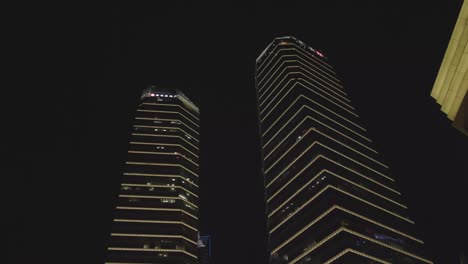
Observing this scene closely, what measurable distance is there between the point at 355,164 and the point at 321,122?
1811 centimetres

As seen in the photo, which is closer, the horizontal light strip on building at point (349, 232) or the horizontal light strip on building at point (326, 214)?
the horizontal light strip on building at point (349, 232)

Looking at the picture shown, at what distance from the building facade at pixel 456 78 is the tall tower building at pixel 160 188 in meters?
97.1

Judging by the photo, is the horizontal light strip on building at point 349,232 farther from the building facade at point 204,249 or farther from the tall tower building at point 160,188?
the building facade at point 204,249

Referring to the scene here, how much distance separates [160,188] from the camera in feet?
414

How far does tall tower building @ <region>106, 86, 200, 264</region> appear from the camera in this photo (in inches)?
4314

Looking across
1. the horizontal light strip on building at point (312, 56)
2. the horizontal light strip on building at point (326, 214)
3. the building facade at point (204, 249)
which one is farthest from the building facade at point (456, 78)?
the horizontal light strip on building at point (312, 56)

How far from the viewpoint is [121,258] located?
10600cm

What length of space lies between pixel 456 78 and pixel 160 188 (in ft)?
387

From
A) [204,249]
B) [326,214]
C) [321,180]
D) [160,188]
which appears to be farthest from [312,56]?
[204,249]

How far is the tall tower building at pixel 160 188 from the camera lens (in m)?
110

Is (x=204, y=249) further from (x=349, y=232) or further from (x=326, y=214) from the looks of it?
(x=349, y=232)

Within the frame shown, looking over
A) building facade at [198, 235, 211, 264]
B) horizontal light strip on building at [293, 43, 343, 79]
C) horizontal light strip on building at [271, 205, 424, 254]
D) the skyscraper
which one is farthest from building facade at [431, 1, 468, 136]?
horizontal light strip on building at [293, 43, 343, 79]

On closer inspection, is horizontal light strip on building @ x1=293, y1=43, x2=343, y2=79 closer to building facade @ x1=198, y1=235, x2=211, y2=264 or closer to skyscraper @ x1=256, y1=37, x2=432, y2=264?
skyscraper @ x1=256, y1=37, x2=432, y2=264

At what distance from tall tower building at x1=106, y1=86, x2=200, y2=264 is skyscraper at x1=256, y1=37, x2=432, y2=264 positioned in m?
25.0
